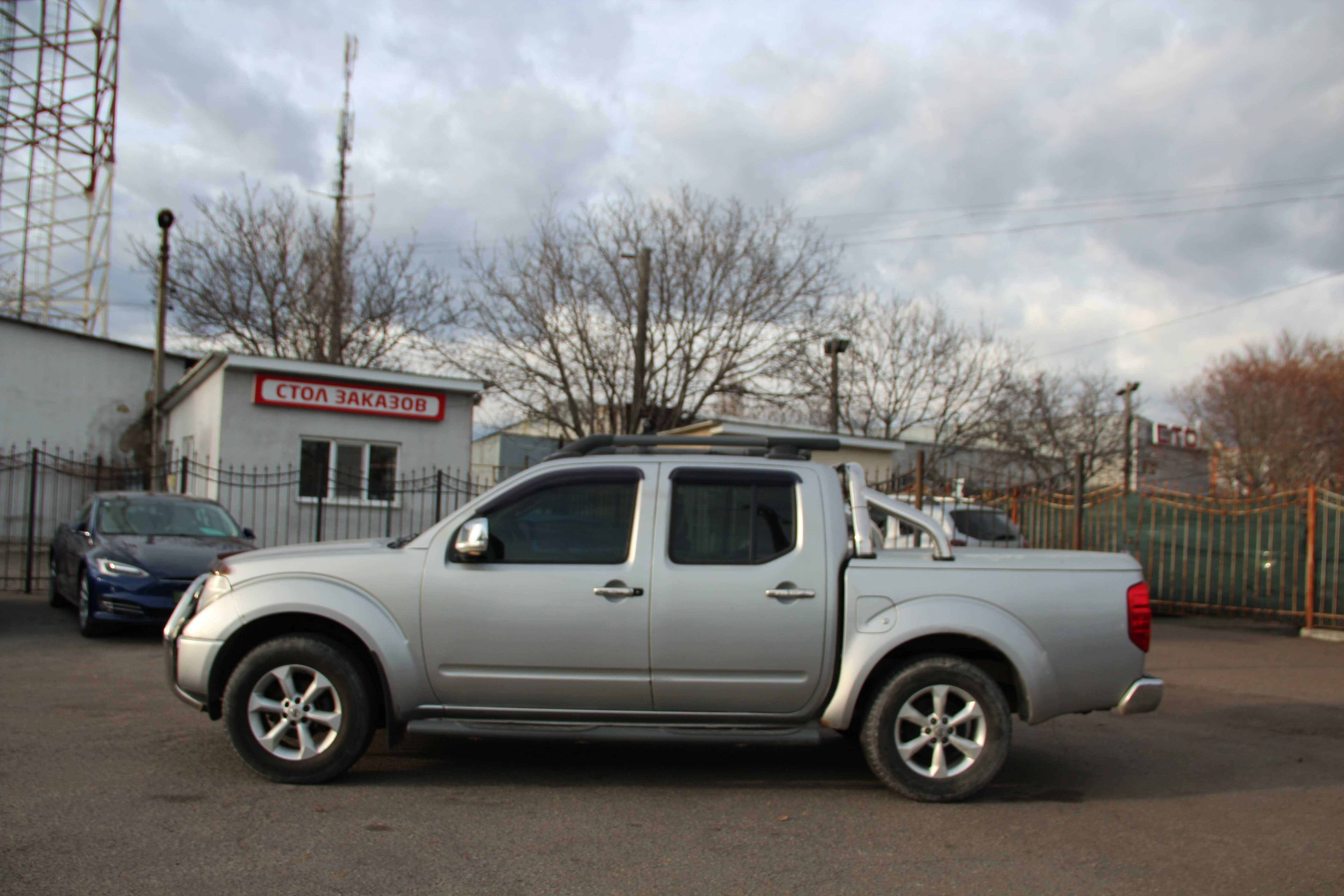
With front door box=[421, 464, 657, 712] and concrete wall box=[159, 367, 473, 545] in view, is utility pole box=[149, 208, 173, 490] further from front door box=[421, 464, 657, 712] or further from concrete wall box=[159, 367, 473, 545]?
front door box=[421, 464, 657, 712]

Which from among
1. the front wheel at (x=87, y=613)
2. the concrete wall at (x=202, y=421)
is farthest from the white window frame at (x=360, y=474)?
the front wheel at (x=87, y=613)

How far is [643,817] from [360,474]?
14.0 meters

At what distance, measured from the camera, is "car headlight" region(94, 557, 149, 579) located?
394 inches

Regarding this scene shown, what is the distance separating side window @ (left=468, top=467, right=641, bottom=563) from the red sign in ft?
41.8

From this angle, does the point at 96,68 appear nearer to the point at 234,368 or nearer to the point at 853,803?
the point at 234,368

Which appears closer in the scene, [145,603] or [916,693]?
[916,693]

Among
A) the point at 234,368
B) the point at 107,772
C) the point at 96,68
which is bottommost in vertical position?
the point at 107,772

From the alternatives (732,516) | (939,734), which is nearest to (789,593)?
(732,516)

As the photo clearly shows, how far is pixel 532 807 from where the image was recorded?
16.2 feet

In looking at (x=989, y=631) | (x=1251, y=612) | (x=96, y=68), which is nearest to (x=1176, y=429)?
(x=1251, y=612)

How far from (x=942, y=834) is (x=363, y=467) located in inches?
579

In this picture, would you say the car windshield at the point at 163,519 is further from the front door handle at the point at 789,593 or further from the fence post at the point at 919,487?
the front door handle at the point at 789,593

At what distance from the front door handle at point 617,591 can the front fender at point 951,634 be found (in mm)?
1095

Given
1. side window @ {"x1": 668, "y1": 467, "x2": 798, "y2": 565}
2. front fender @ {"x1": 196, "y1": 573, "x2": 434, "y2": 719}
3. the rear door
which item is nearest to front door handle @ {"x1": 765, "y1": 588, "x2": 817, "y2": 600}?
the rear door
